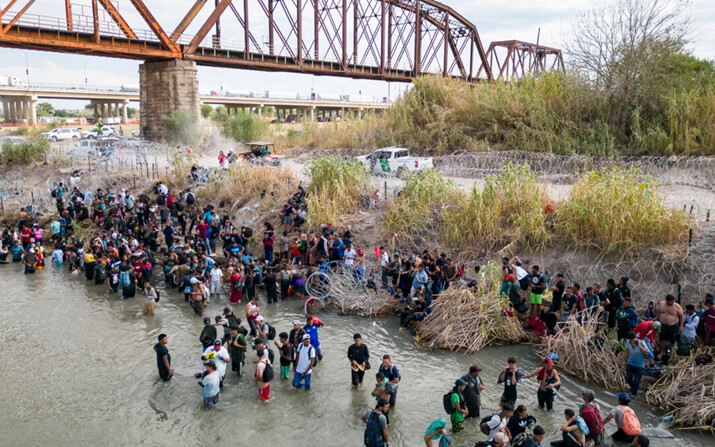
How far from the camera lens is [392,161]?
26.4 m

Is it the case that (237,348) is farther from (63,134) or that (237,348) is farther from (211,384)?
(63,134)

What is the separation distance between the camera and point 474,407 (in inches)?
368

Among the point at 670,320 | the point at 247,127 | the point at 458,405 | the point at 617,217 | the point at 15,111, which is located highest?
the point at 15,111

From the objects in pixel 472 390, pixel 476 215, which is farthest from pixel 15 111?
pixel 472 390

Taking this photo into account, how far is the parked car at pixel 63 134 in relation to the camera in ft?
176

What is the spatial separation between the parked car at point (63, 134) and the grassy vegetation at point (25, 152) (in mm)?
17574

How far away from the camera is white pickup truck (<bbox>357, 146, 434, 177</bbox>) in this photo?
25498mm

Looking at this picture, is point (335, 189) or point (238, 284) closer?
point (238, 284)

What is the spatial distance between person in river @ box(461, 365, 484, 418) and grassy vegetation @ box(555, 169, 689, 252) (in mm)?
7313

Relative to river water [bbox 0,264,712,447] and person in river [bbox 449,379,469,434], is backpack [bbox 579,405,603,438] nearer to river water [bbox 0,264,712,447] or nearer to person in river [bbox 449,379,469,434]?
river water [bbox 0,264,712,447]

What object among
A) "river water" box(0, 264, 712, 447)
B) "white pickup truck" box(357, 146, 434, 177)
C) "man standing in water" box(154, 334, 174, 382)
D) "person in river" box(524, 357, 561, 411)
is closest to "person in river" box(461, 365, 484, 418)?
"river water" box(0, 264, 712, 447)

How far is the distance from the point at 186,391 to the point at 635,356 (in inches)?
342

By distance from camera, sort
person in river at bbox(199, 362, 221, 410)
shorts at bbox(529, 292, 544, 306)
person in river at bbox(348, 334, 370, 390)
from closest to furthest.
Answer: person in river at bbox(199, 362, 221, 410), person in river at bbox(348, 334, 370, 390), shorts at bbox(529, 292, 544, 306)

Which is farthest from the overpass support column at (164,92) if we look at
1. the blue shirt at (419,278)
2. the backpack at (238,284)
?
the blue shirt at (419,278)
